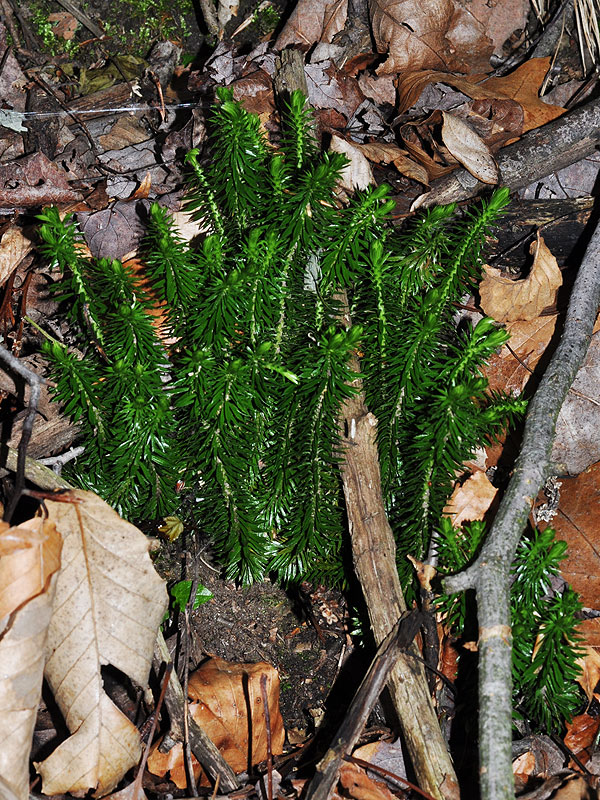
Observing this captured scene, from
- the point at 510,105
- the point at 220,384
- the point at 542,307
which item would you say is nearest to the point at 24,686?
the point at 220,384

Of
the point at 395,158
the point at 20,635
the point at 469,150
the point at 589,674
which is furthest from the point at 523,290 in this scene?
the point at 20,635

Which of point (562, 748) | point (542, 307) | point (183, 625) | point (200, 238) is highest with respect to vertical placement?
point (200, 238)

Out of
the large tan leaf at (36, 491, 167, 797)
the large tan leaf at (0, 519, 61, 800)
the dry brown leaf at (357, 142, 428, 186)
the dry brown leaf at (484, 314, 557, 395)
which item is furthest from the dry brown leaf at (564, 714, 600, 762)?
the dry brown leaf at (357, 142, 428, 186)

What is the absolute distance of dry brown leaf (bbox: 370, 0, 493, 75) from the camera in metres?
3.61

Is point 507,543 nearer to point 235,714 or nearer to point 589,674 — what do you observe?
Answer: point 589,674

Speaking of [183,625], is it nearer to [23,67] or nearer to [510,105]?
[510,105]

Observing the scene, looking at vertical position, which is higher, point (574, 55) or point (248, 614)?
point (574, 55)

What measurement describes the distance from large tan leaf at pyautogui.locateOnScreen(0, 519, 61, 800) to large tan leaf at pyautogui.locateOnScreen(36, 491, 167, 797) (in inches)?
6.5

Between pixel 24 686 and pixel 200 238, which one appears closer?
pixel 24 686

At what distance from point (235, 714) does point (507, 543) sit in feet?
4.01

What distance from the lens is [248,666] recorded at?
263cm

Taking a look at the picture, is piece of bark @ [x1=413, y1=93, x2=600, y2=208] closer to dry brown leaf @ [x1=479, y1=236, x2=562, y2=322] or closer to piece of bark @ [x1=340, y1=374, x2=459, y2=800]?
dry brown leaf @ [x1=479, y1=236, x2=562, y2=322]

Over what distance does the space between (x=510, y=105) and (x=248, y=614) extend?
9.29ft

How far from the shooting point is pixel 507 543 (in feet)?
7.45
